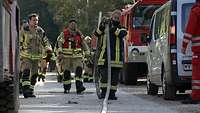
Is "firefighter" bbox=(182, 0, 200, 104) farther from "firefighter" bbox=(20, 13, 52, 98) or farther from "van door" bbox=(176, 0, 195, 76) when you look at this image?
"firefighter" bbox=(20, 13, 52, 98)

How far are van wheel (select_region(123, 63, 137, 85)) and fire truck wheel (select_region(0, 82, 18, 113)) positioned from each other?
15413mm

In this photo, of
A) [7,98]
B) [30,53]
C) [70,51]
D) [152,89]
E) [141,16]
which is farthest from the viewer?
[141,16]

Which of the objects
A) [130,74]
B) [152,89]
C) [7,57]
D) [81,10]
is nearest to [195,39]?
[7,57]

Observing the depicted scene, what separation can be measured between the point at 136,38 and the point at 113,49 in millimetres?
8853

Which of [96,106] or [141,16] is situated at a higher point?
[141,16]

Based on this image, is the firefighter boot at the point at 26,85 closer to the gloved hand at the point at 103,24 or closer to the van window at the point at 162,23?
the gloved hand at the point at 103,24

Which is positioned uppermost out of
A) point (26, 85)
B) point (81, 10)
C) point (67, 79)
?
point (81, 10)

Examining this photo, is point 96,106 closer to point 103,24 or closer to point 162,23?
point 103,24

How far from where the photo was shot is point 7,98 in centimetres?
828

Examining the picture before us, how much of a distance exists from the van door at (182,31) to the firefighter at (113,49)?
115 centimetres

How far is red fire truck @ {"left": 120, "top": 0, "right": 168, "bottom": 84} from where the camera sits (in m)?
23.5

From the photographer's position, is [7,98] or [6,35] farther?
[6,35]

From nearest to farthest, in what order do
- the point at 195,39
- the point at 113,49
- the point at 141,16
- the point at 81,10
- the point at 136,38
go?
the point at 195,39
the point at 113,49
the point at 136,38
the point at 141,16
the point at 81,10

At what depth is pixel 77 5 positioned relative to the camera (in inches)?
2242
